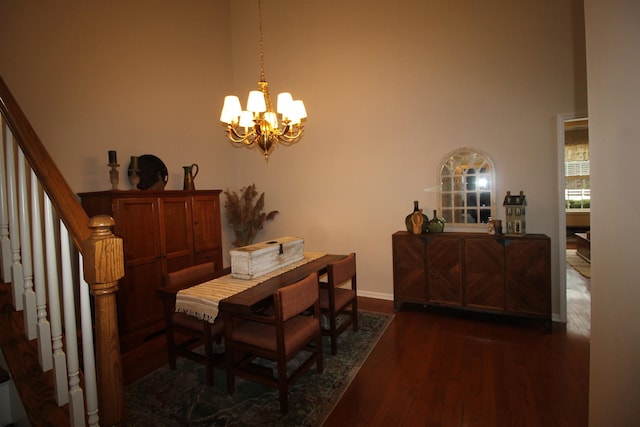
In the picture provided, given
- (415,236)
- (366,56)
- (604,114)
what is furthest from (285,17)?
(604,114)

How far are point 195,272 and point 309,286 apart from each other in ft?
3.76

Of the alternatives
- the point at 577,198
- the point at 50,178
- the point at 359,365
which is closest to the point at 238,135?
the point at 50,178

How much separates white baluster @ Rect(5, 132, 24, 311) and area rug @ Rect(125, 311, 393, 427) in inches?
45.7

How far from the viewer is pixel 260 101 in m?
2.57

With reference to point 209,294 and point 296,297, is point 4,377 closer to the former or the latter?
point 209,294

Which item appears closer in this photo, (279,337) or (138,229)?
(279,337)

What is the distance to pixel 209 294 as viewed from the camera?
7.22ft

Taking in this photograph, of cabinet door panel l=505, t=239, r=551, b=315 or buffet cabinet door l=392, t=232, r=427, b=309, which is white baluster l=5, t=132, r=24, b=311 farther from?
cabinet door panel l=505, t=239, r=551, b=315

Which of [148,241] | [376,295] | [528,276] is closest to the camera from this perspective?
[528,276]

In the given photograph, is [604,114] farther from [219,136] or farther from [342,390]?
[219,136]

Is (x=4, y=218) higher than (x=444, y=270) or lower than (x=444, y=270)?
higher

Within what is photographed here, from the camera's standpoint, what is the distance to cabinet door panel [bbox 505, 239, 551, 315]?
9.86 ft

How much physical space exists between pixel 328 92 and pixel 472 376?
11.9 ft

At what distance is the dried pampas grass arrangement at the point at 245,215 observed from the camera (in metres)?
4.64
